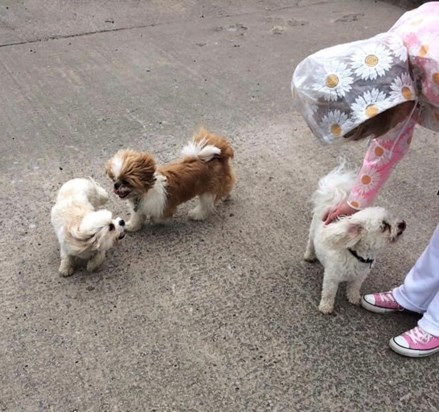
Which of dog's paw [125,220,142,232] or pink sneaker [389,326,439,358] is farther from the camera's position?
dog's paw [125,220,142,232]

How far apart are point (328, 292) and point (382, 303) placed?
32 centimetres

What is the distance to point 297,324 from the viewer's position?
2756 millimetres

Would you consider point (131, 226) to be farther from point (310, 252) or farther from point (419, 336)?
point (419, 336)

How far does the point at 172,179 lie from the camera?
319 cm

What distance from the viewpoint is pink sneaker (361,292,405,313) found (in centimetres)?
281

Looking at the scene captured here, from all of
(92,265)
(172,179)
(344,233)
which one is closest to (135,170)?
(172,179)

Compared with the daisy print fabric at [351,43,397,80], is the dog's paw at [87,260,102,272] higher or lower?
lower

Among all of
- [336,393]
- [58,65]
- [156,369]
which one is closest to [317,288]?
[336,393]

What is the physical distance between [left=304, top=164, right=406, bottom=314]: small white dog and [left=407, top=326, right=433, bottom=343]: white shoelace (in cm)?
36

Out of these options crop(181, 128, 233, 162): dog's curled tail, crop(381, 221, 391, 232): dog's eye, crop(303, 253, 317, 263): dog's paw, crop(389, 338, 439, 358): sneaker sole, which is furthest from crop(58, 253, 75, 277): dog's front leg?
crop(389, 338, 439, 358): sneaker sole

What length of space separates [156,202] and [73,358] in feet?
3.53

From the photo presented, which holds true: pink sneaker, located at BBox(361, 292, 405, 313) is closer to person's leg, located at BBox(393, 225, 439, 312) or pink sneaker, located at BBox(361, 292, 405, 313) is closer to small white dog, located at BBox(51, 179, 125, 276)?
person's leg, located at BBox(393, 225, 439, 312)

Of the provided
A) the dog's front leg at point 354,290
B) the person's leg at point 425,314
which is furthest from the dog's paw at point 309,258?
the person's leg at point 425,314

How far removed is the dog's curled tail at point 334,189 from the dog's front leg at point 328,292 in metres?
0.38
